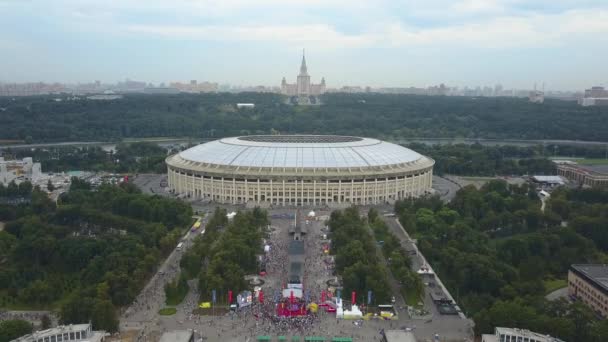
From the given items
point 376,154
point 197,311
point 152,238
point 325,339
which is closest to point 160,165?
point 376,154

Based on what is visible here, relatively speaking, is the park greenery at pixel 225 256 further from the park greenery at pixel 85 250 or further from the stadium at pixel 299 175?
the stadium at pixel 299 175

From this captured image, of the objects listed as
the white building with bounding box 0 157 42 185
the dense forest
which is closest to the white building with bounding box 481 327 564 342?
the white building with bounding box 0 157 42 185

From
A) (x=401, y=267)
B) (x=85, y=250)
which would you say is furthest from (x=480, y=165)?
(x=85, y=250)

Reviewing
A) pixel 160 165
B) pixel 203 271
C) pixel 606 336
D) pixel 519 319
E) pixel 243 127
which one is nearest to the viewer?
pixel 606 336

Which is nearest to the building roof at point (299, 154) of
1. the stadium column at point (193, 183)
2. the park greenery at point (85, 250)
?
the stadium column at point (193, 183)

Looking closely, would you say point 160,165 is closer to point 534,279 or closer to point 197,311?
point 197,311

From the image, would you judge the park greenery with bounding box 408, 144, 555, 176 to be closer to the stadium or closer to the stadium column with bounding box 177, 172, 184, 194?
the stadium
